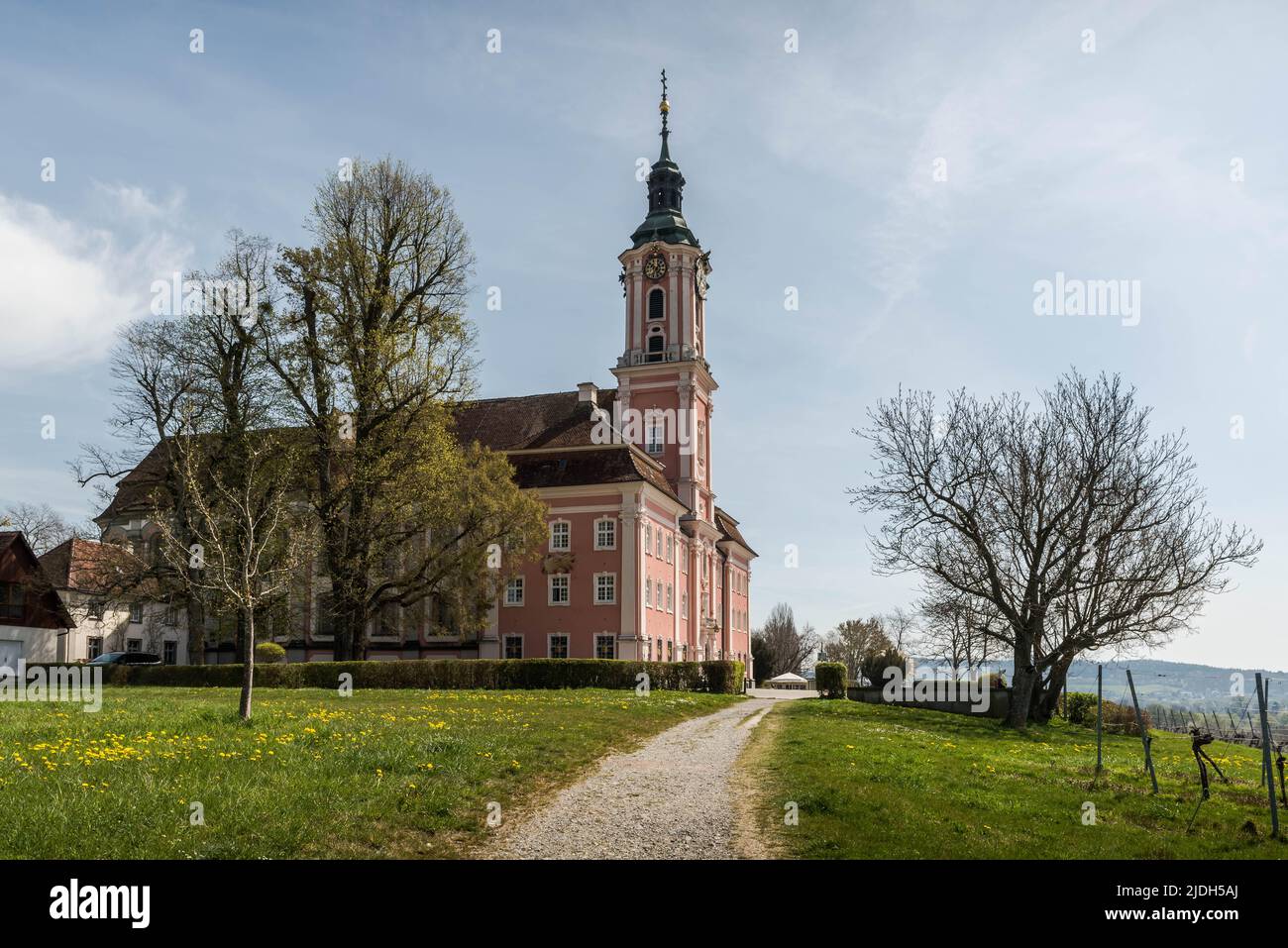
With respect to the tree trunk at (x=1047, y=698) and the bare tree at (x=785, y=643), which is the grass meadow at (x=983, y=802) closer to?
the tree trunk at (x=1047, y=698)

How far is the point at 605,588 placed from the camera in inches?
2010

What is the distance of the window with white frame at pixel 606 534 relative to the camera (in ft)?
168

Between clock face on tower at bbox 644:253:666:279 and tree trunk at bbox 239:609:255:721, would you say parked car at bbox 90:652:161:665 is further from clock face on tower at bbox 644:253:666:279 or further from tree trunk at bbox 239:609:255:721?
tree trunk at bbox 239:609:255:721

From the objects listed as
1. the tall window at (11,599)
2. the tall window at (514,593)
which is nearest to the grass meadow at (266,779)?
the tall window at (11,599)

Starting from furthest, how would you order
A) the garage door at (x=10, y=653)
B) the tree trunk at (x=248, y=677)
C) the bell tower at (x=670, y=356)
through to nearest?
the bell tower at (x=670, y=356) → the garage door at (x=10, y=653) → the tree trunk at (x=248, y=677)

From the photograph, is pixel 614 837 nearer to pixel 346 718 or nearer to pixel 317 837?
pixel 317 837

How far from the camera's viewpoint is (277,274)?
39.1 meters

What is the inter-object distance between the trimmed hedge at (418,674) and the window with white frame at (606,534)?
14.9 meters

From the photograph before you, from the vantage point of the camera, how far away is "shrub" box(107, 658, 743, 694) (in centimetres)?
3472

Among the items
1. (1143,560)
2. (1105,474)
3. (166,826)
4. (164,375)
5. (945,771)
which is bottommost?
(945,771)

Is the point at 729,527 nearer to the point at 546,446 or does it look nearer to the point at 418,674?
the point at 546,446

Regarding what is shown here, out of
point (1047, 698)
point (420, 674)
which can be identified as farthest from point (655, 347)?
point (1047, 698)
